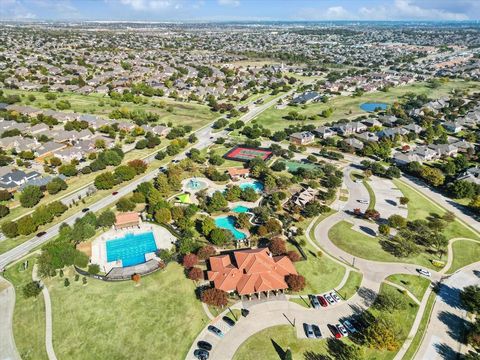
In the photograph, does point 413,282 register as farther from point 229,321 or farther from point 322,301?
point 229,321

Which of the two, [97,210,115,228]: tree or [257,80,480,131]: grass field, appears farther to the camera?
[257,80,480,131]: grass field

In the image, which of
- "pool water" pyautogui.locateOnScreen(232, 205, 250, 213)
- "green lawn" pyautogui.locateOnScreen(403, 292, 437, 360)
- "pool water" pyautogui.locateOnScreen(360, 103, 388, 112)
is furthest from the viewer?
"pool water" pyautogui.locateOnScreen(360, 103, 388, 112)

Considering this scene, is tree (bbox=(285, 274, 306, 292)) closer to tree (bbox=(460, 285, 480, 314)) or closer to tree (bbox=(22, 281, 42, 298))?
tree (bbox=(460, 285, 480, 314))

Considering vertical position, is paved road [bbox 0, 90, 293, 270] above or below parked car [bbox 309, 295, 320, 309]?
below

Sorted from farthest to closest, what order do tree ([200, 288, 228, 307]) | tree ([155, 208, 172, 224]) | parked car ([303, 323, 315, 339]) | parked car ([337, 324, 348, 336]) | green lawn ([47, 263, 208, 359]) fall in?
tree ([155, 208, 172, 224])
tree ([200, 288, 228, 307])
parked car ([337, 324, 348, 336])
parked car ([303, 323, 315, 339])
green lawn ([47, 263, 208, 359])

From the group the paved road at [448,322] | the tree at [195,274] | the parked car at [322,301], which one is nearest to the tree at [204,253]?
the tree at [195,274]

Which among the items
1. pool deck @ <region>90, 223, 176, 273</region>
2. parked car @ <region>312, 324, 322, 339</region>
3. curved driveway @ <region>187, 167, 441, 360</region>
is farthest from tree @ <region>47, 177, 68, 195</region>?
parked car @ <region>312, 324, 322, 339</region>
